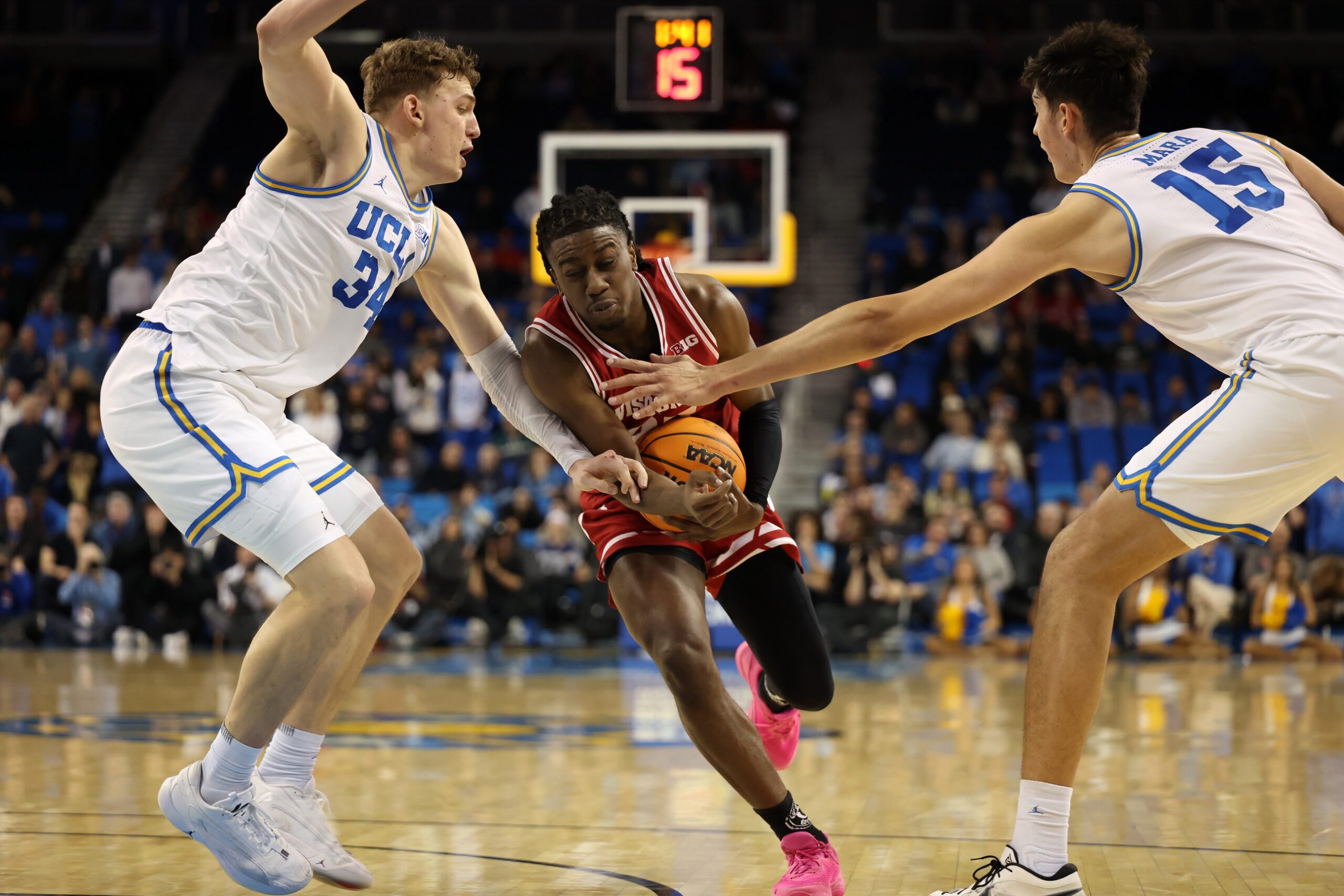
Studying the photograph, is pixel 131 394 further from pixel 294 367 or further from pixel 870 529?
pixel 870 529

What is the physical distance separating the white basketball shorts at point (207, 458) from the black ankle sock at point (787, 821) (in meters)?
1.40

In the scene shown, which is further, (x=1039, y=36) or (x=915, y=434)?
(x=1039, y=36)

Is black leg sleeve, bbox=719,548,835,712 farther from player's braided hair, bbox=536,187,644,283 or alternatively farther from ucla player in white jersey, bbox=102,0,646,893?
player's braided hair, bbox=536,187,644,283

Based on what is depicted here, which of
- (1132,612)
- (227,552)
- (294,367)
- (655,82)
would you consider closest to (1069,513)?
(1132,612)

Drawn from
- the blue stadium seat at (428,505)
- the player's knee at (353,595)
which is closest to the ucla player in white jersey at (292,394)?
the player's knee at (353,595)

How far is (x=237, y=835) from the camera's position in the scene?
3.59 metres

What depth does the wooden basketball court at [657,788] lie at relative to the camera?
4.11 m

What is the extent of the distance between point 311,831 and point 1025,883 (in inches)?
76.9

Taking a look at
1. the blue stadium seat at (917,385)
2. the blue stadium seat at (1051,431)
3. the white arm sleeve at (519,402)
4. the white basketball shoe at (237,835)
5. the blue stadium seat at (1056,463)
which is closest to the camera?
the white basketball shoe at (237,835)

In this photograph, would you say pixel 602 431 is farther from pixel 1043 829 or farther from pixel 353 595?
pixel 1043 829

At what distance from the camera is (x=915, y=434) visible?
13.3 meters

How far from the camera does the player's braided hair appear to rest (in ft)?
13.6

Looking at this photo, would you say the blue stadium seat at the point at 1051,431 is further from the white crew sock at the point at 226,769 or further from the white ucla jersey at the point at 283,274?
the white crew sock at the point at 226,769

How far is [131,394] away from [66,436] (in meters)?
10.7
